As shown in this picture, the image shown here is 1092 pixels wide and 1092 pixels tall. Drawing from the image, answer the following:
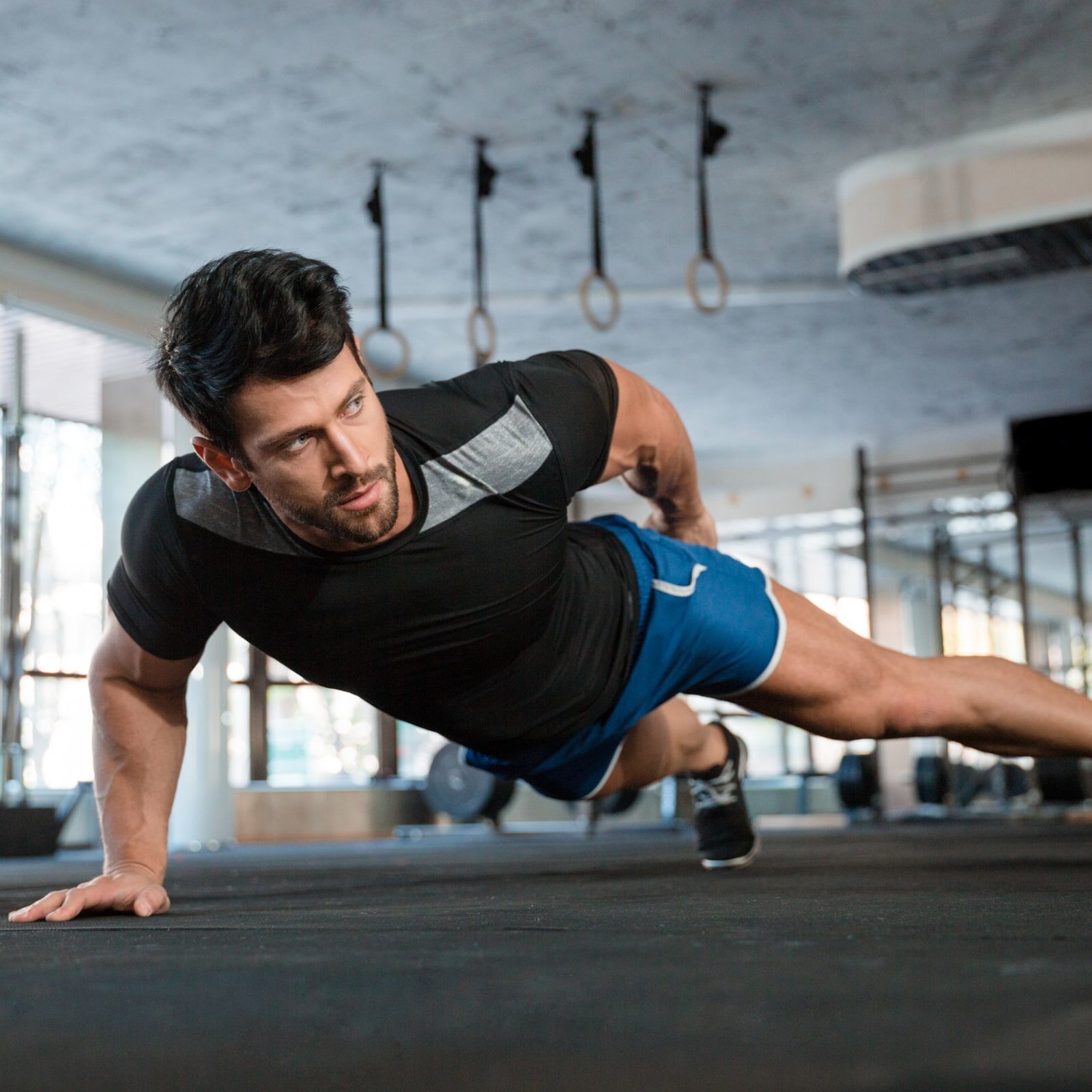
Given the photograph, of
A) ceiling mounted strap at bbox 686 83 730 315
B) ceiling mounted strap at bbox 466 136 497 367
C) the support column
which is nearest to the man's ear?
ceiling mounted strap at bbox 686 83 730 315

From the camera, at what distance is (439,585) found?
1558 mm

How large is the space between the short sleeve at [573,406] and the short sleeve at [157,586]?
45 centimetres

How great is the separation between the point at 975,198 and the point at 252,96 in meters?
2.56

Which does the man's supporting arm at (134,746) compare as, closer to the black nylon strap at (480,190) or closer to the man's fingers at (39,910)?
the man's fingers at (39,910)

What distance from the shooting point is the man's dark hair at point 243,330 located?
1384mm

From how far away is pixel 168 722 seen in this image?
175 cm

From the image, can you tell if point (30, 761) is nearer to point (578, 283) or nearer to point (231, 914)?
point (578, 283)

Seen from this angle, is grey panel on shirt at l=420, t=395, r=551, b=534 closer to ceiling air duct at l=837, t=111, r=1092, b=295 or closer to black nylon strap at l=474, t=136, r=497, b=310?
black nylon strap at l=474, t=136, r=497, b=310

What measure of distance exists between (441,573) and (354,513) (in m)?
0.15

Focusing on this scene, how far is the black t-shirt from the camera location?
1.54 metres

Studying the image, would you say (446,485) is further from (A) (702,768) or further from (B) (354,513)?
(A) (702,768)

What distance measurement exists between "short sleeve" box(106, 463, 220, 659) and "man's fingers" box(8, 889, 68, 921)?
1.01 feet

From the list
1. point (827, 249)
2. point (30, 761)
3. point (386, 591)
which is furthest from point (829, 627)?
point (30, 761)

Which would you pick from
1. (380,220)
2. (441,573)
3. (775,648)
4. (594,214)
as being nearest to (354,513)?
(441,573)
